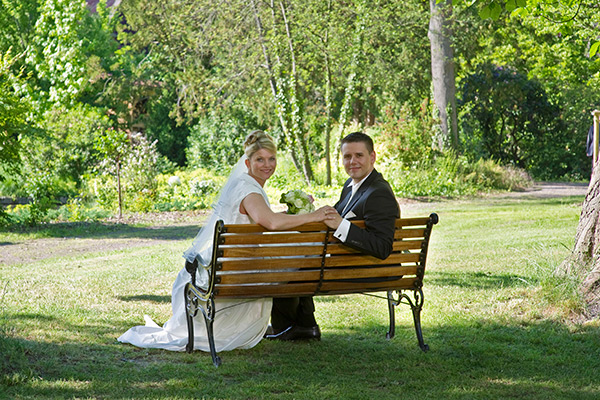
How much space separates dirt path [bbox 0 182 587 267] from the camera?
10.6 metres

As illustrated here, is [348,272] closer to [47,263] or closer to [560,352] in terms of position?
[560,352]

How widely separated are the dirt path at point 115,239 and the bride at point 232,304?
17.2 ft

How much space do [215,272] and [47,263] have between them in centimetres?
588

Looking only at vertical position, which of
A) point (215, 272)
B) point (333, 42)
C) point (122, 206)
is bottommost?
point (122, 206)

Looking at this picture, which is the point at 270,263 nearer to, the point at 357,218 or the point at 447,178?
the point at 357,218

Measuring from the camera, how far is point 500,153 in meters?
26.5

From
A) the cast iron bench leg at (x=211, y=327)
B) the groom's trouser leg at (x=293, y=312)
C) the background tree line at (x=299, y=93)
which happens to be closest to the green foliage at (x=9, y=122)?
the background tree line at (x=299, y=93)

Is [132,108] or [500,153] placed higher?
[132,108]

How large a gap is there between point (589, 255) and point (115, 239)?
859 centimetres

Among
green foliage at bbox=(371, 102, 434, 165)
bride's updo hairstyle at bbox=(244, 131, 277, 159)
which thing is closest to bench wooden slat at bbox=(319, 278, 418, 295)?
bride's updo hairstyle at bbox=(244, 131, 277, 159)

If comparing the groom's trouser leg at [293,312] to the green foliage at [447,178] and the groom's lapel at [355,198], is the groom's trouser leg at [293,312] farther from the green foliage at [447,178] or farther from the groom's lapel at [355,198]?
the green foliage at [447,178]

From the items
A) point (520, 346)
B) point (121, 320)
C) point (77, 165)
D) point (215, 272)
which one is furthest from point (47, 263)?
point (77, 165)

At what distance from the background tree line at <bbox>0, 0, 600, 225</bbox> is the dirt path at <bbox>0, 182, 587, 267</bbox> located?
61.5 inches

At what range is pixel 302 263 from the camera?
15.3 ft
